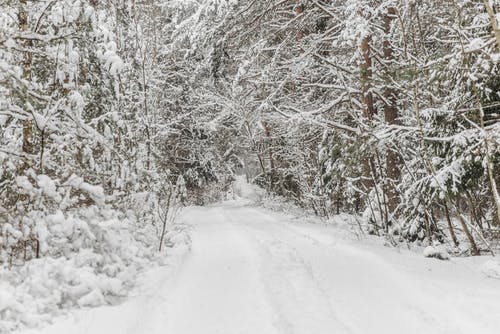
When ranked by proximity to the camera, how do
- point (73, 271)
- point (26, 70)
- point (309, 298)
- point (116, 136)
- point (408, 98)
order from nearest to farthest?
point (309, 298) → point (73, 271) → point (26, 70) → point (116, 136) → point (408, 98)

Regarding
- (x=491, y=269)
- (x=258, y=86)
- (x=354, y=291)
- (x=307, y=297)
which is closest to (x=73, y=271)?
(x=307, y=297)

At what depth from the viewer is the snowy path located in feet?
13.2

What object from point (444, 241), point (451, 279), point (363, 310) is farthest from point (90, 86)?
point (444, 241)

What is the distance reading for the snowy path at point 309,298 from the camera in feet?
13.2

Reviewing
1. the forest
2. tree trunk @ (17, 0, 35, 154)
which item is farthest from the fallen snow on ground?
tree trunk @ (17, 0, 35, 154)

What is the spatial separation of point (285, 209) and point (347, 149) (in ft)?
31.0

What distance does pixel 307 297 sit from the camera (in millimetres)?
4809

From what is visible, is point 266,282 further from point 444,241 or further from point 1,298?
point 444,241

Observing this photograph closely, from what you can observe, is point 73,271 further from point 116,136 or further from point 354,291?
point 354,291

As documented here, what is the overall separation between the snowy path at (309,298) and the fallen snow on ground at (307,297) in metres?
0.01

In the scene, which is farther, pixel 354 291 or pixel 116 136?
pixel 116 136

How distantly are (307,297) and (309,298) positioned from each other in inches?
1.5

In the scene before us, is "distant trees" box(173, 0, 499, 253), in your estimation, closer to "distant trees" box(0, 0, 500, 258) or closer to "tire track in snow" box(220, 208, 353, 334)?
"distant trees" box(0, 0, 500, 258)

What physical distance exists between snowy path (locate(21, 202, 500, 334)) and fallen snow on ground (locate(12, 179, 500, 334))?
10mm
